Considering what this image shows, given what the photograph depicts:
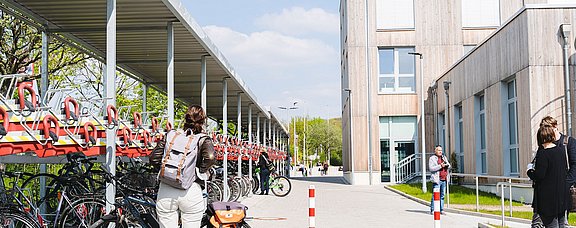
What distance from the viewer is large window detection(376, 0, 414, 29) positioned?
39.1 metres

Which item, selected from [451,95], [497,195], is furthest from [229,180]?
[451,95]

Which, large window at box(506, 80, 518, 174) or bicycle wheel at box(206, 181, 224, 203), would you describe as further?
large window at box(506, 80, 518, 174)

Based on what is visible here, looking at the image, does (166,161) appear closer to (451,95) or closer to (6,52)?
(6,52)

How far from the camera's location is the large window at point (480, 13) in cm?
3859

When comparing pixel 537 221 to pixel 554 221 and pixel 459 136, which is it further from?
pixel 459 136

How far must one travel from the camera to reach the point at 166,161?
7.15 meters

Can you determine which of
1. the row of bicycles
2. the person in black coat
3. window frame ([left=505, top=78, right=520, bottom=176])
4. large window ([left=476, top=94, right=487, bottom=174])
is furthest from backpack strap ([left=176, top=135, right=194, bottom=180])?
large window ([left=476, top=94, right=487, bottom=174])

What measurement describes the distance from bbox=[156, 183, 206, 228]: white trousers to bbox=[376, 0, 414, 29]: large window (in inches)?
1290

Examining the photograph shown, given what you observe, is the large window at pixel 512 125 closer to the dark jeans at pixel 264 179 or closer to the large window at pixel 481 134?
the large window at pixel 481 134

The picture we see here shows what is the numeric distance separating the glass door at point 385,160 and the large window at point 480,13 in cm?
713

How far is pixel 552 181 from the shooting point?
8.34 m

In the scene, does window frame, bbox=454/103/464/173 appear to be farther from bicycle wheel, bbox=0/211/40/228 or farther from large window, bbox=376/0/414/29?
bicycle wheel, bbox=0/211/40/228

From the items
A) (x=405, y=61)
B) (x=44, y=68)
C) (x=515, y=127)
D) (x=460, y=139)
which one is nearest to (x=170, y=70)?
(x=44, y=68)

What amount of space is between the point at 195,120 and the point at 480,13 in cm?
3360
